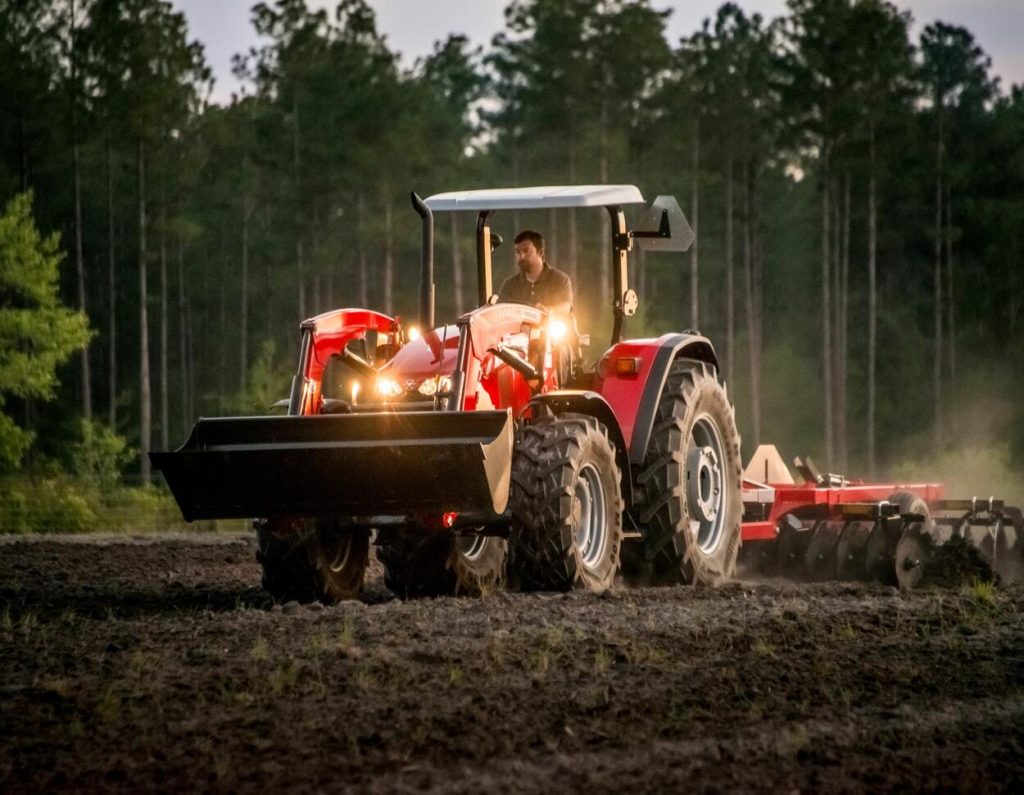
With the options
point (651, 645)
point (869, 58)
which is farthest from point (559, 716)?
point (869, 58)

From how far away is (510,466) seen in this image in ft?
31.1

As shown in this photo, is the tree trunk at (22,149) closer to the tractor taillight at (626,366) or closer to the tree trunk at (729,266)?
the tree trunk at (729,266)

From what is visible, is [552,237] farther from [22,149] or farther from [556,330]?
[556,330]

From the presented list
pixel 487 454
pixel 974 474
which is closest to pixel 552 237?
pixel 974 474

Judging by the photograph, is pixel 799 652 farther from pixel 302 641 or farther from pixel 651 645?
pixel 302 641

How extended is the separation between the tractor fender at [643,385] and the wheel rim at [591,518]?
619 mm

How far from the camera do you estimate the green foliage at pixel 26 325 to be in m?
35.9

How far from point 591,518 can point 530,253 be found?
1.85 meters

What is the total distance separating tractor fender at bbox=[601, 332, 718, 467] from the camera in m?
11.0

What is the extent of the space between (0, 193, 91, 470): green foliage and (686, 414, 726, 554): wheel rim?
25336mm

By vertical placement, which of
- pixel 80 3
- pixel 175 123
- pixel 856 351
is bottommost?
pixel 856 351

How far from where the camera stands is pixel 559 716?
650 centimetres

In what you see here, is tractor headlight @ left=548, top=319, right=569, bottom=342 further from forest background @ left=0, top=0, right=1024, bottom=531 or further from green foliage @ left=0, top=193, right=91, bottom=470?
forest background @ left=0, top=0, right=1024, bottom=531

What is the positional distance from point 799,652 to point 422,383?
331 cm
